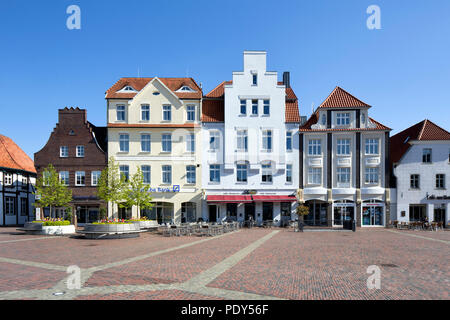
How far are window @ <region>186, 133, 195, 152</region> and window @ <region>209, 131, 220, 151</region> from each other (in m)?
1.75

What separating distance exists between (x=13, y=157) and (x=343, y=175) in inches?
1526

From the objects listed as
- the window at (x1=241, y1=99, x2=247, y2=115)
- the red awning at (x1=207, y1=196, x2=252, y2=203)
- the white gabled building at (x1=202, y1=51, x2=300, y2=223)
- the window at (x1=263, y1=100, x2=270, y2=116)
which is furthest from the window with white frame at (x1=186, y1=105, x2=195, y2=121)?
the red awning at (x1=207, y1=196, x2=252, y2=203)

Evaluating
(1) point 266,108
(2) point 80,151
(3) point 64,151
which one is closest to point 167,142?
(2) point 80,151

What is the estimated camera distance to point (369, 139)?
34.1 metres

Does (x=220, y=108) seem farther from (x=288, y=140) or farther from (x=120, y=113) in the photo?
(x=120, y=113)

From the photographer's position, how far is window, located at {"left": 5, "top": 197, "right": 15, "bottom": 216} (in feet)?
125

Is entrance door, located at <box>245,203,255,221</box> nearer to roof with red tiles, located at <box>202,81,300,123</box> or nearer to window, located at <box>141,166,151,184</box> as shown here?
roof with red tiles, located at <box>202,81,300,123</box>

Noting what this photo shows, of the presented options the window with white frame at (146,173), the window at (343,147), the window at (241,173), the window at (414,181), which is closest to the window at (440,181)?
the window at (414,181)

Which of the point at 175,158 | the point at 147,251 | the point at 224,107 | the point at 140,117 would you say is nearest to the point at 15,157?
the point at 140,117

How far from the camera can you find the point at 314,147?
113 feet

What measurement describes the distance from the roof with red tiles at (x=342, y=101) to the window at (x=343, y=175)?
257 inches

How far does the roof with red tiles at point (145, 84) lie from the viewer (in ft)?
113
